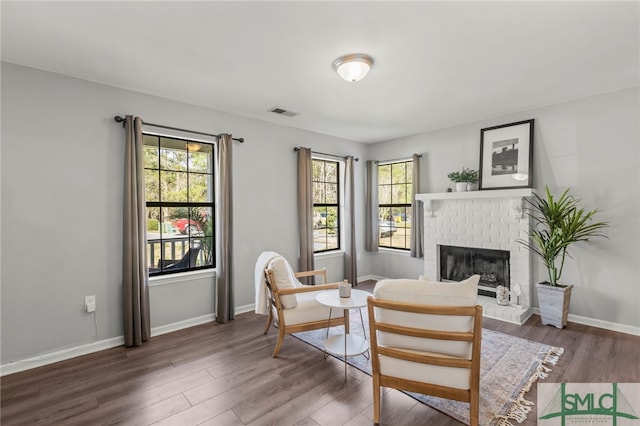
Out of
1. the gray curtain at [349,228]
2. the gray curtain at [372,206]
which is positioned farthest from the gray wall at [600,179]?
the gray curtain at [349,228]

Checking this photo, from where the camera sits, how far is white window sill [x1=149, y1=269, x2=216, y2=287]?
3467mm

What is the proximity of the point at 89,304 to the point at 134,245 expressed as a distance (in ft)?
2.24

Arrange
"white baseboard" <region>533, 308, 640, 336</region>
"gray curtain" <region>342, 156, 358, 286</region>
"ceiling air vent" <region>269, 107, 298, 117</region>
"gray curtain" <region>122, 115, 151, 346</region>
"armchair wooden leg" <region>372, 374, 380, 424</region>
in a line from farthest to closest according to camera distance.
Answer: "gray curtain" <region>342, 156, 358, 286</region>
"ceiling air vent" <region>269, 107, 298, 117</region>
"white baseboard" <region>533, 308, 640, 336</region>
"gray curtain" <region>122, 115, 151, 346</region>
"armchair wooden leg" <region>372, 374, 380, 424</region>

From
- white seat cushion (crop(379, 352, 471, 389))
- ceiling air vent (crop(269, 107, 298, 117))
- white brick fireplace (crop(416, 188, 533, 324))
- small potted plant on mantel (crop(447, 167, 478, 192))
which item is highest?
ceiling air vent (crop(269, 107, 298, 117))

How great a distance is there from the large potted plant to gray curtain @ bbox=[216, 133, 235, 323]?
3.82m

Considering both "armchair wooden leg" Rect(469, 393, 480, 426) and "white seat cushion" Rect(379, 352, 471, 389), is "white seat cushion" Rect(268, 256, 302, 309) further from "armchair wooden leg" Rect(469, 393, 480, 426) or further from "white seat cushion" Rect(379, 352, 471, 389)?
"armchair wooden leg" Rect(469, 393, 480, 426)

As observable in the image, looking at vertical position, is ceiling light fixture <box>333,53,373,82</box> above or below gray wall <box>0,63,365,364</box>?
above

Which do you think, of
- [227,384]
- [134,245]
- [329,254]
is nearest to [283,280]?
[227,384]

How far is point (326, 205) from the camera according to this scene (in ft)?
17.9

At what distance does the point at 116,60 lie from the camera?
2.65 m

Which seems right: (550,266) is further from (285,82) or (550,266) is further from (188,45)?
(188,45)

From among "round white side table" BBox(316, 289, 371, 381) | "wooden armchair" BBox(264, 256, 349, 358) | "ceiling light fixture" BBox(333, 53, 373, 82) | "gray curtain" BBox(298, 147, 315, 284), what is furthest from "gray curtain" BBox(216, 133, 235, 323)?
"ceiling light fixture" BBox(333, 53, 373, 82)

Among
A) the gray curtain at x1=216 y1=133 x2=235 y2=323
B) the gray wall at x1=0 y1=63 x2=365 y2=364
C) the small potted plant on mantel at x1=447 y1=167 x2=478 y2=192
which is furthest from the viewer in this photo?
the small potted plant on mantel at x1=447 y1=167 x2=478 y2=192

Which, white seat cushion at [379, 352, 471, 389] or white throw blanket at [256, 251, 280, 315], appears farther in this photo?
white throw blanket at [256, 251, 280, 315]
